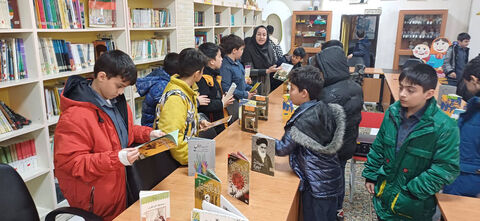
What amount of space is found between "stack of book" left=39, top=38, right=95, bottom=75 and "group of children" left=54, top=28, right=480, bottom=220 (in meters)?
1.39

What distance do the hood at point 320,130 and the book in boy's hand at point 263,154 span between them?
0.15 m

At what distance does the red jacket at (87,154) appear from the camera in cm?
161

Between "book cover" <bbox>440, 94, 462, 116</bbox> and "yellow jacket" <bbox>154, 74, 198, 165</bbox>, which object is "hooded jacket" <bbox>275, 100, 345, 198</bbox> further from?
"book cover" <bbox>440, 94, 462, 116</bbox>

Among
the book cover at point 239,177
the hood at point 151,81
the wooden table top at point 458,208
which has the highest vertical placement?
the hood at point 151,81

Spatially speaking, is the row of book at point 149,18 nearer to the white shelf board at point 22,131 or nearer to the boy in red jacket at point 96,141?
the white shelf board at point 22,131

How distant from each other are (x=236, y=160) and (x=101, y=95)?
0.80 metres

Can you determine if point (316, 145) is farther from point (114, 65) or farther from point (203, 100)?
point (203, 100)

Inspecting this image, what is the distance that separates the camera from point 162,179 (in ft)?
6.69

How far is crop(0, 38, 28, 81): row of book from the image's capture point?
102 inches

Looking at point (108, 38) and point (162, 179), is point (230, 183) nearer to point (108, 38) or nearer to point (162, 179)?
point (162, 179)

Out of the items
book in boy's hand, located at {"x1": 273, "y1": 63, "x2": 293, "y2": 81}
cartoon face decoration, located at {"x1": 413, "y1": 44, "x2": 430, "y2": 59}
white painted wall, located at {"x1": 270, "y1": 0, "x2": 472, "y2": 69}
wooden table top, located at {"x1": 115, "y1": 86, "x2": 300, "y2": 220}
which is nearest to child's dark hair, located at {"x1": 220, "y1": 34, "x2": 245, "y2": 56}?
book in boy's hand, located at {"x1": 273, "y1": 63, "x2": 293, "y2": 81}

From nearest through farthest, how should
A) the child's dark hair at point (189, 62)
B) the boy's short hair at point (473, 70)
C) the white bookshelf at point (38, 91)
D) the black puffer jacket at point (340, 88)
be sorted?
the boy's short hair at point (473, 70) < the child's dark hair at point (189, 62) < the black puffer jacket at point (340, 88) < the white bookshelf at point (38, 91)

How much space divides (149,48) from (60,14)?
4.77 ft

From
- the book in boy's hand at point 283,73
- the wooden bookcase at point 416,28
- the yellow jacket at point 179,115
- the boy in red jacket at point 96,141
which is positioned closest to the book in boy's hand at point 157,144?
the boy in red jacket at point 96,141
